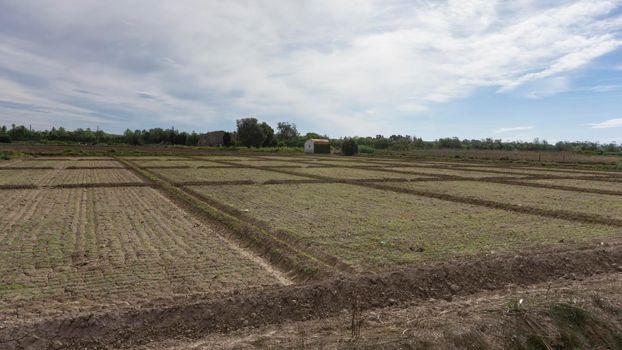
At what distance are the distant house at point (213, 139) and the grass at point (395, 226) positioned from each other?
9472 centimetres

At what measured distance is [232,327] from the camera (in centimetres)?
500

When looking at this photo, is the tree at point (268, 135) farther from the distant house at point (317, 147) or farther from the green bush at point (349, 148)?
the green bush at point (349, 148)

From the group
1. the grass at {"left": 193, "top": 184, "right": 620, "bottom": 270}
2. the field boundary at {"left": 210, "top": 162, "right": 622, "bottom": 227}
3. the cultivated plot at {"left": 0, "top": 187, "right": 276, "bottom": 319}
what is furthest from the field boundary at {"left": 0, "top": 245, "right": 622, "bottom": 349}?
the field boundary at {"left": 210, "top": 162, "right": 622, "bottom": 227}

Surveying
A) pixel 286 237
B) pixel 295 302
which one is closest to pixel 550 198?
pixel 286 237

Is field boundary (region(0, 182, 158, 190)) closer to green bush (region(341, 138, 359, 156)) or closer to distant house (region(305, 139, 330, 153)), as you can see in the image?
green bush (region(341, 138, 359, 156))

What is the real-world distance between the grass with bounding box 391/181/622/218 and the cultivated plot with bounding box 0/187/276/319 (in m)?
12.6

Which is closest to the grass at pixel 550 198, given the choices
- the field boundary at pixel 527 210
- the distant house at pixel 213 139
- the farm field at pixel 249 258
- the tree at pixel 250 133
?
the farm field at pixel 249 258

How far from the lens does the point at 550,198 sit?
18578mm

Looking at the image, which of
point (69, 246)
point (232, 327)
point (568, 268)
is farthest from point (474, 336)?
point (69, 246)

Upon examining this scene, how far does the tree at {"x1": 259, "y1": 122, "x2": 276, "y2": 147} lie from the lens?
106088 millimetres

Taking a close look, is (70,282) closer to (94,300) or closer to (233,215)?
(94,300)

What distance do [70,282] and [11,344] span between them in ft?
6.47

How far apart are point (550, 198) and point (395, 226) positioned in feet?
36.4

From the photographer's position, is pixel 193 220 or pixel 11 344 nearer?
pixel 11 344
